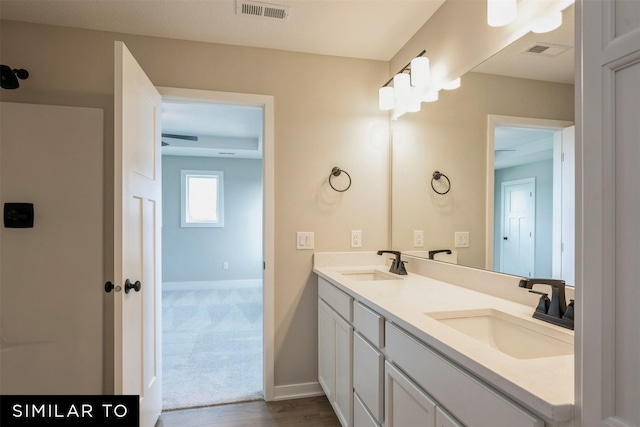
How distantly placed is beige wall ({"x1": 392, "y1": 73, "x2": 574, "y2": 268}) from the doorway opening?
2.1 inches

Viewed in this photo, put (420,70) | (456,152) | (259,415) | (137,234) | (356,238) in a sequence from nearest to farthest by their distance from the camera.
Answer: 1. (137,234)
2. (456,152)
3. (420,70)
4. (259,415)
5. (356,238)

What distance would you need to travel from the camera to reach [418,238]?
2264mm

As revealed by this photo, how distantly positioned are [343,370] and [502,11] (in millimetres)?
1846

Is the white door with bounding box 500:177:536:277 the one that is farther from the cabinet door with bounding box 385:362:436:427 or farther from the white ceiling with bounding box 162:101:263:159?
the white ceiling with bounding box 162:101:263:159

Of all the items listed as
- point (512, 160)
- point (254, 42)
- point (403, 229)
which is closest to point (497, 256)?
point (512, 160)

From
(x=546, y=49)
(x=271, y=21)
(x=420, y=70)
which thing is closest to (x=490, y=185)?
(x=546, y=49)

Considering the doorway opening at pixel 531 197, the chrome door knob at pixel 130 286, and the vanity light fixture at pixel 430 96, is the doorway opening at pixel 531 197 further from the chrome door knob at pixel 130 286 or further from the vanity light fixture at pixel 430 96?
the chrome door knob at pixel 130 286

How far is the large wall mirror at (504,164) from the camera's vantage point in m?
1.24

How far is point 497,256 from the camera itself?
62.2 inches
